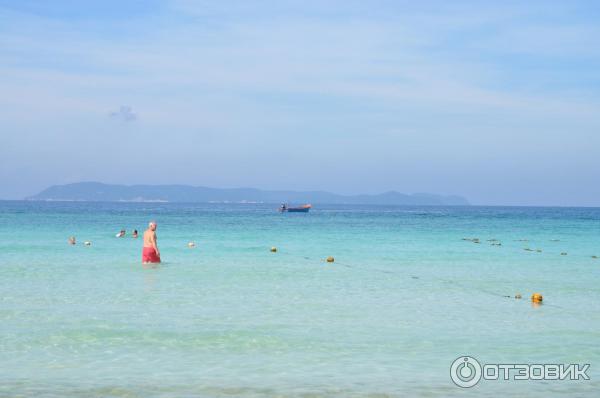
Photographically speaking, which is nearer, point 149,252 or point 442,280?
point 442,280

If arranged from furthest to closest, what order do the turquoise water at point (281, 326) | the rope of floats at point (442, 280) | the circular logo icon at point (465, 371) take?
the rope of floats at point (442, 280) → the circular logo icon at point (465, 371) → the turquoise water at point (281, 326)

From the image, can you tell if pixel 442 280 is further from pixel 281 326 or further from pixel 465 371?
pixel 465 371

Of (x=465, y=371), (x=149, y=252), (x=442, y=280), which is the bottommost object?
(x=465, y=371)

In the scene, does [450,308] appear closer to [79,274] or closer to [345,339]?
[345,339]

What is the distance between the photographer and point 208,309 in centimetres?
2239

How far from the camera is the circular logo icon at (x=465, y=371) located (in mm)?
14420

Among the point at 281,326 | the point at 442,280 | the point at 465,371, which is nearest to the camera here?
the point at 465,371

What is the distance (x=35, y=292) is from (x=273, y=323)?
9.50 metres

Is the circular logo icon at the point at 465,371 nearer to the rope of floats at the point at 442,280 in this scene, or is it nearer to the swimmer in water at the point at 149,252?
the rope of floats at the point at 442,280

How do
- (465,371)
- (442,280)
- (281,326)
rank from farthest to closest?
(442,280)
(281,326)
(465,371)

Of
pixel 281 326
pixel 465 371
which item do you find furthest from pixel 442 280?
pixel 465 371

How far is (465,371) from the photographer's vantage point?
599 inches

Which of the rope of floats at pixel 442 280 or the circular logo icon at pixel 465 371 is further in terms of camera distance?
the rope of floats at pixel 442 280

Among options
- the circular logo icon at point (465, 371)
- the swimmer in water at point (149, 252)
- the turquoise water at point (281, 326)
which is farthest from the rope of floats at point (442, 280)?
the circular logo icon at point (465, 371)
